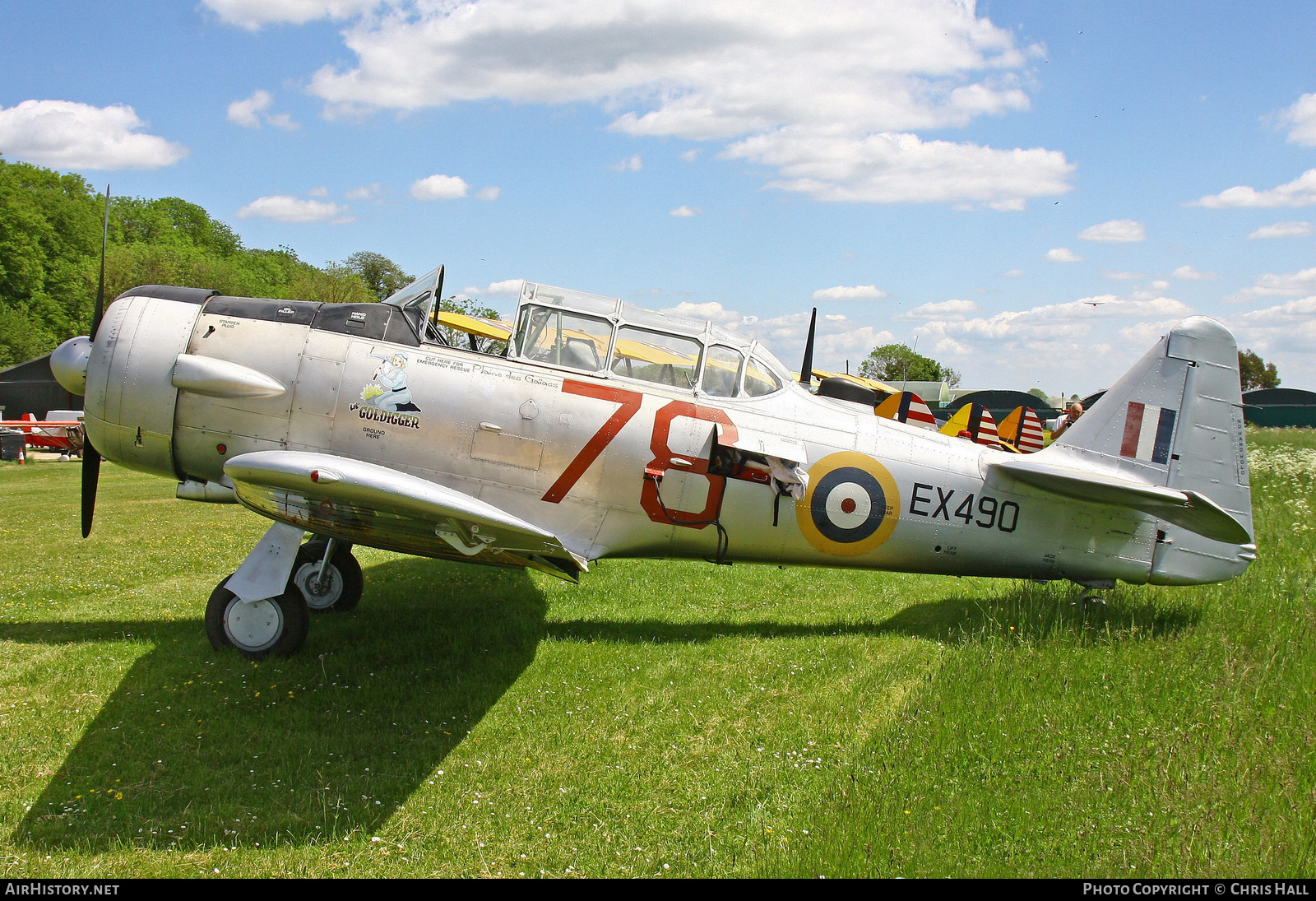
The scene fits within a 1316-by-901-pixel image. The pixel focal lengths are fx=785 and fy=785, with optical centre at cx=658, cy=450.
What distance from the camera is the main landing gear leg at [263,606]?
548 centimetres

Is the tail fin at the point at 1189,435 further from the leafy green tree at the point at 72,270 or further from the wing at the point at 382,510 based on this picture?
the leafy green tree at the point at 72,270

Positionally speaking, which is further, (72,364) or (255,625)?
(72,364)

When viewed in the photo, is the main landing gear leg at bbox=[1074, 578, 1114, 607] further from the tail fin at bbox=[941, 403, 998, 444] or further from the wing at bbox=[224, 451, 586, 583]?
the tail fin at bbox=[941, 403, 998, 444]

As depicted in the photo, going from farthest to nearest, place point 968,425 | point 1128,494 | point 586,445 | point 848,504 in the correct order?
point 968,425
point 848,504
point 1128,494
point 586,445

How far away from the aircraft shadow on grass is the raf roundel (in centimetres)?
96

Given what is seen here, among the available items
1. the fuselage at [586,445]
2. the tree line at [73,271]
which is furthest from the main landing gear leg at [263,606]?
the tree line at [73,271]

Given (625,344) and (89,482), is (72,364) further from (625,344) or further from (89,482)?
(625,344)

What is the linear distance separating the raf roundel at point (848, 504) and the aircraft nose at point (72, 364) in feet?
18.5

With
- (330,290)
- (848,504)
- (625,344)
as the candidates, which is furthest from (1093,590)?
(330,290)

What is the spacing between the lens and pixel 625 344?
608cm

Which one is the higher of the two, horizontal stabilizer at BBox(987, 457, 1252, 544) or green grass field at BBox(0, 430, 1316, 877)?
horizontal stabilizer at BBox(987, 457, 1252, 544)

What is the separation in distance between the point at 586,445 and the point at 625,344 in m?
0.89

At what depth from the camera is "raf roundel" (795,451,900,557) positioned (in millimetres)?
6227

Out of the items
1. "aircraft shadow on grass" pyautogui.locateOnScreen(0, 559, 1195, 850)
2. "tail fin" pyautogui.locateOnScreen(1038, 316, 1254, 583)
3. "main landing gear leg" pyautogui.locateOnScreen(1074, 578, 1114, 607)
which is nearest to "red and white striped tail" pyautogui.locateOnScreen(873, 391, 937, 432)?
"aircraft shadow on grass" pyautogui.locateOnScreen(0, 559, 1195, 850)
